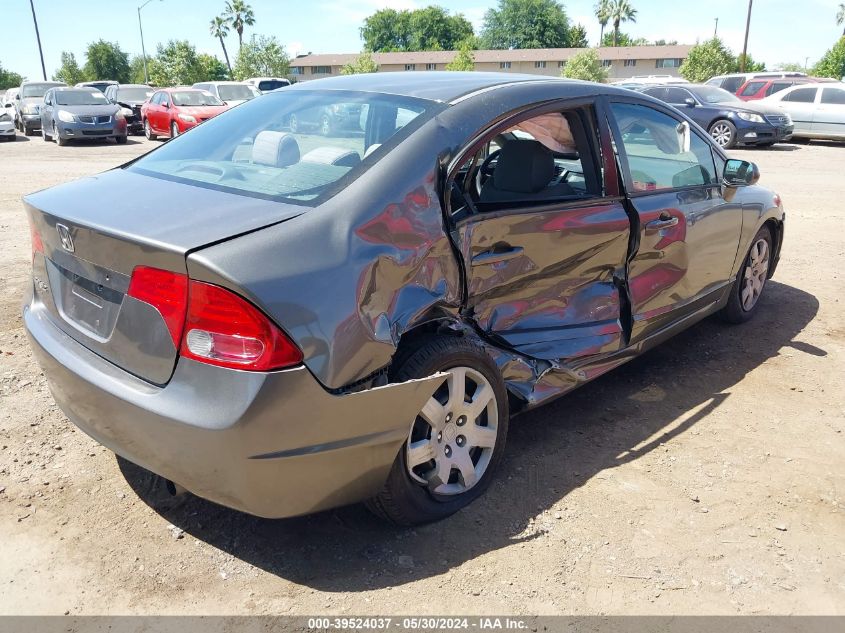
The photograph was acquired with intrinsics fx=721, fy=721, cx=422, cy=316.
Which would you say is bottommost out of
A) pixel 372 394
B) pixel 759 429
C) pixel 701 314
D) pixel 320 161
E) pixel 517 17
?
pixel 759 429

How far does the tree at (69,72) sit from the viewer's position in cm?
7062

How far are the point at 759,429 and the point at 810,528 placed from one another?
0.89m

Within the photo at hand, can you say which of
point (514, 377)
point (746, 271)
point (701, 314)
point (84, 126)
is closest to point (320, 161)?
point (514, 377)

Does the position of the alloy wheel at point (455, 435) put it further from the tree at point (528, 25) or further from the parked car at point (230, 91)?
the tree at point (528, 25)

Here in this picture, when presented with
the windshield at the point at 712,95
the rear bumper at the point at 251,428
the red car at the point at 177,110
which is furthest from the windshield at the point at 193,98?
the rear bumper at the point at 251,428

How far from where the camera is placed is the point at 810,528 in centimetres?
295

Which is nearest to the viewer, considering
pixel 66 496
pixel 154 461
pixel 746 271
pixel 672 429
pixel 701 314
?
pixel 154 461

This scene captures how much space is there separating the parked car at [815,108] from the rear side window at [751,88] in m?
0.98

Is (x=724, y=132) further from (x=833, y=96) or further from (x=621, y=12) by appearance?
(x=621, y=12)

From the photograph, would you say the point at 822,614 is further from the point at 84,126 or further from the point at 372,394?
the point at 84,126

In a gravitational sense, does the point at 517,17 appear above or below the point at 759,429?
above

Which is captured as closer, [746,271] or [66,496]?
[66,496]

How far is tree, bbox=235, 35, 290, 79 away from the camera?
68625 mm

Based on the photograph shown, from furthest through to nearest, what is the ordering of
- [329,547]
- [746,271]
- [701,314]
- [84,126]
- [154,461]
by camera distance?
[84,126], [746,271], [701,314], [329,547], [154,461]
